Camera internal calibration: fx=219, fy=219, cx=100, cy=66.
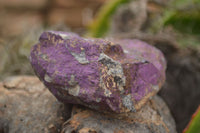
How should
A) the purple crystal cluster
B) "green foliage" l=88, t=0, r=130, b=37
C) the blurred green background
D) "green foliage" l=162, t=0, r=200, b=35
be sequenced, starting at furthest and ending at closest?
"green foliage" l=88, t=0, r=130, b=37
"green foliage" l=162, t=0, r=200, b=35
the blurred green background
the purple crystal cluster

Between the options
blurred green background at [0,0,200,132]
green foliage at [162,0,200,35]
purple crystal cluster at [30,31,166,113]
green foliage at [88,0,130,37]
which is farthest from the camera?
green foliage at [88,0,130,37]

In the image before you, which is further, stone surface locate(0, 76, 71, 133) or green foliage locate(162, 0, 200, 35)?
green foliage locate(162, 0, 200, 35)

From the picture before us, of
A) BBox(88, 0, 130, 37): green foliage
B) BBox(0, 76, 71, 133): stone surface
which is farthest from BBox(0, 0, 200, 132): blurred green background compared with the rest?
BBox(0, 76, 71, 133): stone surface

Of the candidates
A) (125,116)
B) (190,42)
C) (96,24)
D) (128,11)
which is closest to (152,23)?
(128,11)

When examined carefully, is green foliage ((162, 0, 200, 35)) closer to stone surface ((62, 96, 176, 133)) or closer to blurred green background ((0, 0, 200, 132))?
blurred green background ((0, 0, 200, 132))

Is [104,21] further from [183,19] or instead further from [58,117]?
[58,117]

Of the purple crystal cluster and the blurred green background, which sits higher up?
Answer: the purple crystal cluster

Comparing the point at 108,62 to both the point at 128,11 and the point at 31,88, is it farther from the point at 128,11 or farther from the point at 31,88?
the point at 128,11
